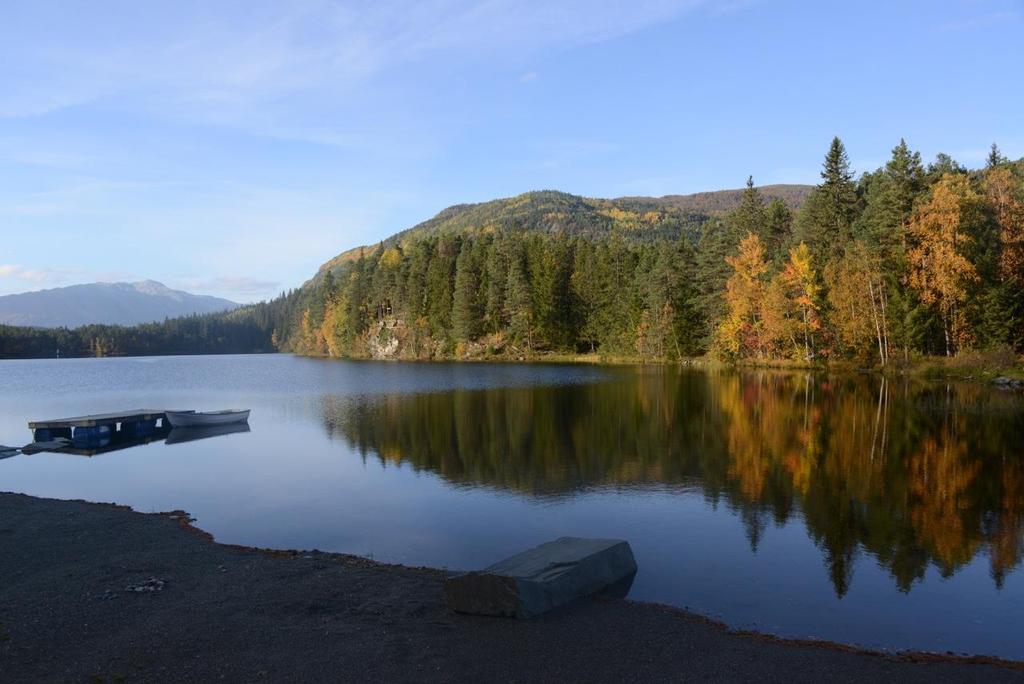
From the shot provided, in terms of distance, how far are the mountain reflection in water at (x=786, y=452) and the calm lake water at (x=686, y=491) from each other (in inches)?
4.5

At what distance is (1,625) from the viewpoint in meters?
9.82

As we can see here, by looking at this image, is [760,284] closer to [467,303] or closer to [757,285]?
[757,285]

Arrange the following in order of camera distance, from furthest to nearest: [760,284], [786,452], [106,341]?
1. [106,341]
2. [760,284]
3. [786,452]

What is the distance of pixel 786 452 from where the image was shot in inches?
995

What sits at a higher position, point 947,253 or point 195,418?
point 947,253

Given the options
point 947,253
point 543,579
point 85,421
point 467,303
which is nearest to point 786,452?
point 543,579

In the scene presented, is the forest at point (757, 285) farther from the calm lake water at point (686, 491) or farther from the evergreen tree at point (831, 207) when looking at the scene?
the calm lake water at point (686, 491)

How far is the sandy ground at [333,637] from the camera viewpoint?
8.32m

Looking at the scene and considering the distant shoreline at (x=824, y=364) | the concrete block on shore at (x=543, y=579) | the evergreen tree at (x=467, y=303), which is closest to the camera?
the concrete block on shore at (x=543, y=579)

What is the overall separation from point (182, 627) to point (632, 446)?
1985 centimetres

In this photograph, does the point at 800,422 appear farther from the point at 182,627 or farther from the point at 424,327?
the point at 424,327

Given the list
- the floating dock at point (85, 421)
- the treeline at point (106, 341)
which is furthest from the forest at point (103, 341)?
the floating dock at point (85, 421)

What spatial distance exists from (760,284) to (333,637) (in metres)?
67.5

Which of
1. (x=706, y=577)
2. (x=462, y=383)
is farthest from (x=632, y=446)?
(x=462, y=383)
